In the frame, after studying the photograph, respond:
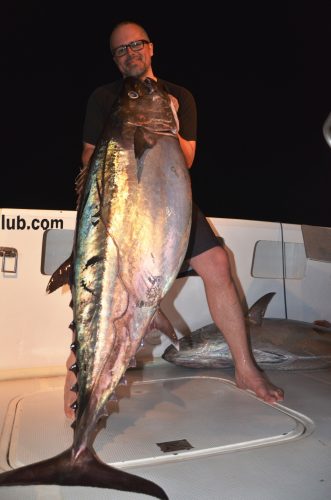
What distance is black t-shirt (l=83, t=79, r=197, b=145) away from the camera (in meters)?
2.78

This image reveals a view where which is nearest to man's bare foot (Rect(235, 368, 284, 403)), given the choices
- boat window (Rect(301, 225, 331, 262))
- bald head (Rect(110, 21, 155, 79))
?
boat window (Rect(301, 225, 331, 262))

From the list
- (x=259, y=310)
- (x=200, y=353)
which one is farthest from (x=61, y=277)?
(x=259, y=310)

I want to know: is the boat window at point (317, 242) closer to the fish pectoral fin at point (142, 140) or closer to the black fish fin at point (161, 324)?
→ the black fish fin at point (161, 324)

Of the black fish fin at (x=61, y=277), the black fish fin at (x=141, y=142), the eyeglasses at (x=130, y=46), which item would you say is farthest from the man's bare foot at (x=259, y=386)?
the eyeglasses at (x=130, y=46)

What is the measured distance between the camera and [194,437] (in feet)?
7.38

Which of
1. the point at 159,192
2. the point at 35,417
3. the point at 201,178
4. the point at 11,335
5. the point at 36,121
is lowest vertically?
the point at 35,417

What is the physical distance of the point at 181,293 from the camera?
3.79m

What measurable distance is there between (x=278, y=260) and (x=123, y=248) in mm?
2543

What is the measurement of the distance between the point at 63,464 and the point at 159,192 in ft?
3.58

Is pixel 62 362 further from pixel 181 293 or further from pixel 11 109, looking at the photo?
pixel 11 109

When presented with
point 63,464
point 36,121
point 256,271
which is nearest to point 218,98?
point 36,121

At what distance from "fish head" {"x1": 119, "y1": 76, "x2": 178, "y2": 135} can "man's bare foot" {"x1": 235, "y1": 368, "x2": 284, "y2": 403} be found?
159cm

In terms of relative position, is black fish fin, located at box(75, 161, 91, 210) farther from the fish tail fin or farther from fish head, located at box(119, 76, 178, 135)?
the fish tail fin

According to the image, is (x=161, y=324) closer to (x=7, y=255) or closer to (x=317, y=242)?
Answer: (x=7, y=255)
